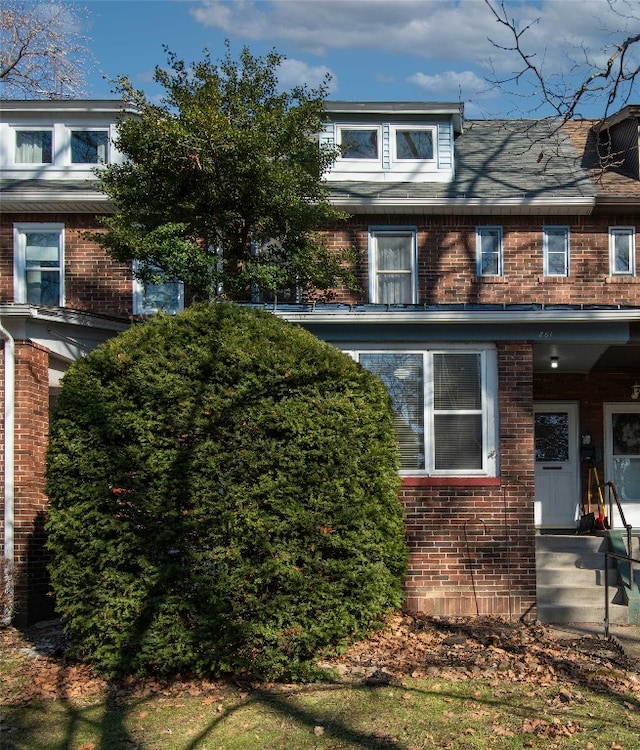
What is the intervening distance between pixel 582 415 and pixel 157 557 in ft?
32.7

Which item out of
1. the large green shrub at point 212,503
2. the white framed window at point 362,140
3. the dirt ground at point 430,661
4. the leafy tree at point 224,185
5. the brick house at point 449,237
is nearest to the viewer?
the large green shrub at point 212,503

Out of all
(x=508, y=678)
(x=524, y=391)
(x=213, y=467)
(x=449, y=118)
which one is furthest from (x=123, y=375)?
(x=449, y=118)

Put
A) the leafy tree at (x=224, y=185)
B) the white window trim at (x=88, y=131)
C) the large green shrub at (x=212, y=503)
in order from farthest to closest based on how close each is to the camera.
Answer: the white window trim at (x=88, y=131), the leafy tree at (x=224, y=185), the large green shrub at (x=212, y=503)

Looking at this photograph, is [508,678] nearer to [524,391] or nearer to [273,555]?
[273,555]

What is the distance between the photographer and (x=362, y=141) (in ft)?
53.6

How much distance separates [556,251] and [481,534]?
7272 millimetres

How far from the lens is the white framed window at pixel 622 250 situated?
1529 cm

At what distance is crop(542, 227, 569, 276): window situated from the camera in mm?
15273

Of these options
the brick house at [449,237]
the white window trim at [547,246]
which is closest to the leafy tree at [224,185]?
the brick house at [449,237]

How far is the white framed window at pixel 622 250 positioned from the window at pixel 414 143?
12.2 ft

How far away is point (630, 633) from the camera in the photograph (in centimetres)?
926

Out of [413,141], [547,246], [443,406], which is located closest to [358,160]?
[413,141]

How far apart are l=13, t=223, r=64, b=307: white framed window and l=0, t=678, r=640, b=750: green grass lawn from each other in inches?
384

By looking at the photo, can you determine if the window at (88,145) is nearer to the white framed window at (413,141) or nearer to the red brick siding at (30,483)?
the white framed window at (413,141)
